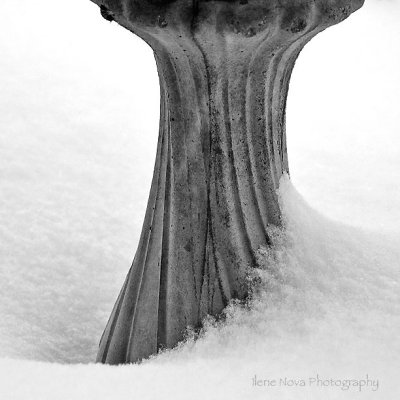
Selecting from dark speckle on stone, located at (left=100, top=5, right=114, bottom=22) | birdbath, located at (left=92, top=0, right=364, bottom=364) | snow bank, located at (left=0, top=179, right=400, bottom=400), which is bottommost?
snow bank, located at (left=0, top=179, right=400, bottom=400)

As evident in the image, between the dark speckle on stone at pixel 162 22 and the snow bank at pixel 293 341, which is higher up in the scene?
the dark speckle on stone at pixel 162 22

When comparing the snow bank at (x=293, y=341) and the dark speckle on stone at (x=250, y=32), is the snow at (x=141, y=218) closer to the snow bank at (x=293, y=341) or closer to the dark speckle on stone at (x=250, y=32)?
the snow bank at (x=293, y=341)

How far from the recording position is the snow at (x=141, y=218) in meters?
0.60

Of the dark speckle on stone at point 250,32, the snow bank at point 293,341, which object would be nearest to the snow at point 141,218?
the snow bank at point 293,341

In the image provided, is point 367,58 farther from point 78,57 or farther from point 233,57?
point 233,57

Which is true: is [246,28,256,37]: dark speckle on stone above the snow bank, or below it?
above

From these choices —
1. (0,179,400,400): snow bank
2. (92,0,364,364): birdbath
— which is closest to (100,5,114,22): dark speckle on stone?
(92,0,364,364): birdbath

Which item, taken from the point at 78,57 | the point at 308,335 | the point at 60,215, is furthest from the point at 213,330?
the point at 78,57

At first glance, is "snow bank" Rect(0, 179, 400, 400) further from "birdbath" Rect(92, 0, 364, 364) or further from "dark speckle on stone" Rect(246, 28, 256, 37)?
"dark speckle on stone" Rect(246, 28, 256, 37)

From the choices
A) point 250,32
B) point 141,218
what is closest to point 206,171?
point 250,32

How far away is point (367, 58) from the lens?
5.05ft

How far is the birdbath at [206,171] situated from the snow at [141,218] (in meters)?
0.03

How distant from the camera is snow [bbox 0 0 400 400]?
604 millimetres

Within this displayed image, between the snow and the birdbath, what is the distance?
0.03 metres
